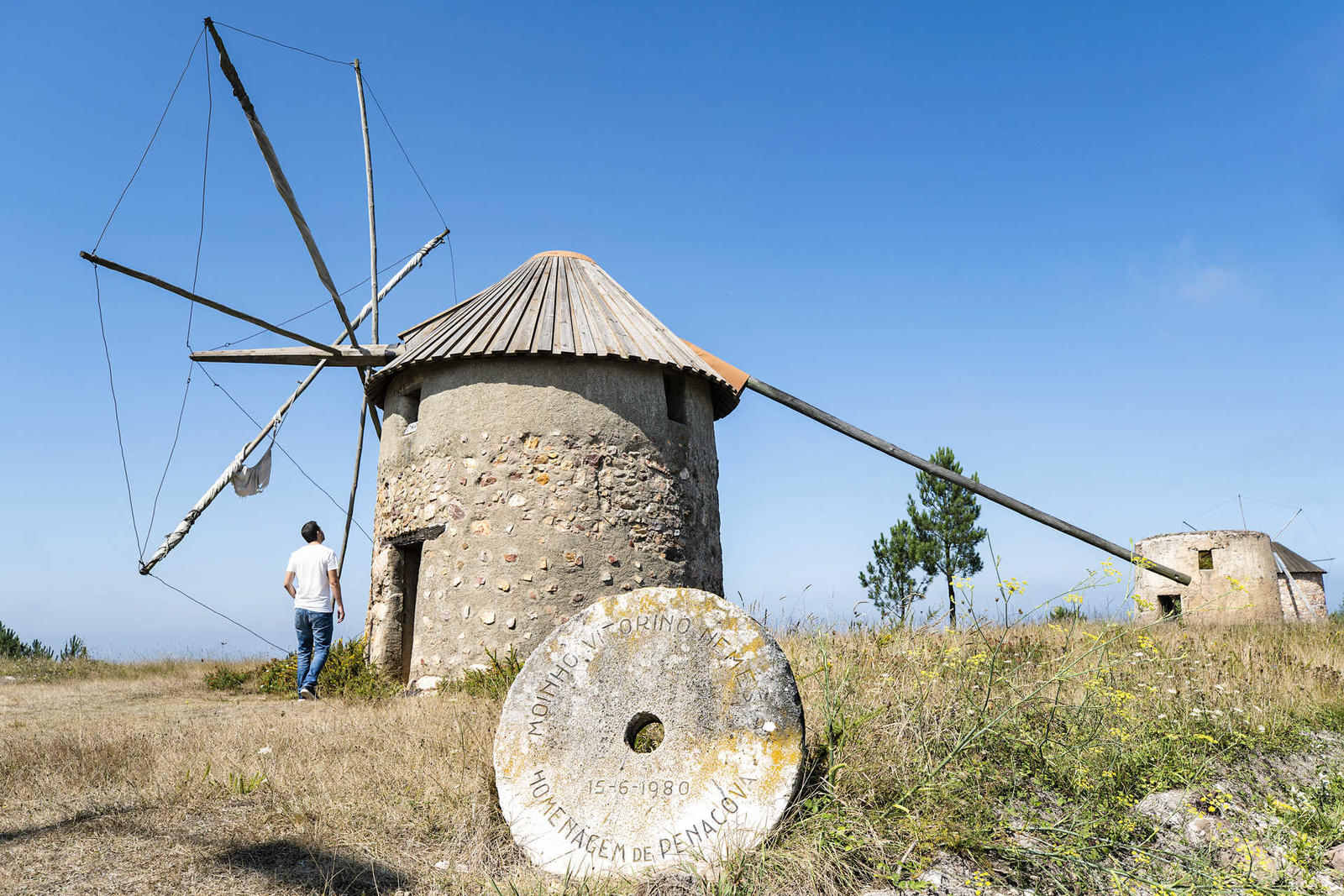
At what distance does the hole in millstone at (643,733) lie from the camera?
421 centimetres

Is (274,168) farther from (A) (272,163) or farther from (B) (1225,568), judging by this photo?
(B) (1225,568)

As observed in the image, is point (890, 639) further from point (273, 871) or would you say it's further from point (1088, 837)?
point (273, 871)

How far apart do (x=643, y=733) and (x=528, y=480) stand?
391 cm

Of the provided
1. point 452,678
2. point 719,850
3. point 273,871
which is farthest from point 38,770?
point 719,850

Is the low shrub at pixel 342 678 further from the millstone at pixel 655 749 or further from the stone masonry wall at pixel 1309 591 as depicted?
the stone masonry wall at pixel 1309 591

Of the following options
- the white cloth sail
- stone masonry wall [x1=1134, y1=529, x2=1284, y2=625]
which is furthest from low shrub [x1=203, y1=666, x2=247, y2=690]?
stone masonry wall [x1=1134, y1=529, x2=1284, y2=625]

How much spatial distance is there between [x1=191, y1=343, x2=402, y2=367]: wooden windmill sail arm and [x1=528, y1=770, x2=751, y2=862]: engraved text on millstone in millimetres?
7217

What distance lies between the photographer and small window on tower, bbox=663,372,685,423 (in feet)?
31.9

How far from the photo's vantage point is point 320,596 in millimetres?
8891

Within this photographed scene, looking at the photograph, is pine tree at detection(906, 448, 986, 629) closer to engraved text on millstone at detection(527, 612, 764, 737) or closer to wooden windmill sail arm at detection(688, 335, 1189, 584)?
wooden windmill sail arm at detection(688, 335, 1189, 584)

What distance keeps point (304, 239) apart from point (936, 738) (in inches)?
306

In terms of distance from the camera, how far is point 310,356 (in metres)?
10.7

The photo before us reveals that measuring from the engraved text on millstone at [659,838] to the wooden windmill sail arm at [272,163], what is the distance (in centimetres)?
707

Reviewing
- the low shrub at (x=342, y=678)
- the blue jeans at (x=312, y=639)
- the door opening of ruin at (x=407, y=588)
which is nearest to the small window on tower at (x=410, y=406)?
the door opening of ruin at (x=407, y=588)
